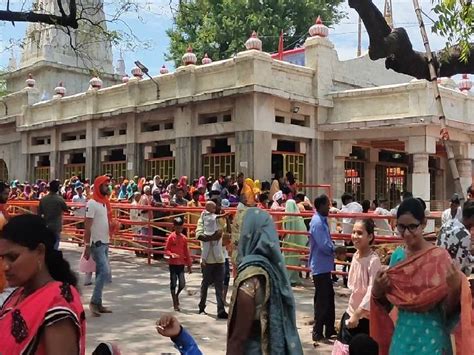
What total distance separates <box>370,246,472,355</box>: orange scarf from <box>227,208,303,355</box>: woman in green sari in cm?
57

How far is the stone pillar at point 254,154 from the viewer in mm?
14945

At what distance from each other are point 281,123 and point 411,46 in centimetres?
1111

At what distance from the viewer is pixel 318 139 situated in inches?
666

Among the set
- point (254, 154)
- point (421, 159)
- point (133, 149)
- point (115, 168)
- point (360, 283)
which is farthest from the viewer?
point (115, 168)

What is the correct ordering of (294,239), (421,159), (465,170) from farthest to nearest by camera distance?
(465,170)
(421,159)
(294,239)

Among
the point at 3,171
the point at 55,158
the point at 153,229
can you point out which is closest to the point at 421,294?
the point at 153,229

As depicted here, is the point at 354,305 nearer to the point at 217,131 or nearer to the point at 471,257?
the point at 471,257

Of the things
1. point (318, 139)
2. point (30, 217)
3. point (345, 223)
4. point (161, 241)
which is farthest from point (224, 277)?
point (318, 139)

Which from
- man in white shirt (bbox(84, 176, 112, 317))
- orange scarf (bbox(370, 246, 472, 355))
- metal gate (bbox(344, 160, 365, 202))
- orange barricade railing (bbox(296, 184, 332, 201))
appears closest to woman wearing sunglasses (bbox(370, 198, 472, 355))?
orange scarf (bbox(370, 246, 472, 355))

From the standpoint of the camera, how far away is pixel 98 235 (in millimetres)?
7527

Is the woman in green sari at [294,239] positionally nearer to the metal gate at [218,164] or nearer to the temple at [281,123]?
the temple at [281,123]

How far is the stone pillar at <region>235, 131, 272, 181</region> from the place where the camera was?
588 inches

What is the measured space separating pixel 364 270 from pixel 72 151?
733 inches

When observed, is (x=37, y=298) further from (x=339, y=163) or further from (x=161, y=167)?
(x=161, y=167)
